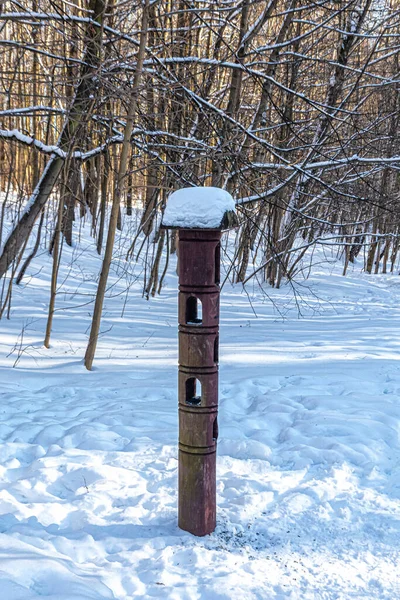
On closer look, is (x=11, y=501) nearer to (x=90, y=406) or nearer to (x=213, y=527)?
(x=213, y=527)

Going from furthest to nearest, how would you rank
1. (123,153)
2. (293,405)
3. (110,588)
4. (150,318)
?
(150,318), (123,153), (293,405), (110,588)

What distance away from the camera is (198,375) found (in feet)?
8.51

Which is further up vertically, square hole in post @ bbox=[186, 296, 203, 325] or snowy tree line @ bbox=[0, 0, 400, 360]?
snowy tree line @ bbox=[0, 0, 400, 360]

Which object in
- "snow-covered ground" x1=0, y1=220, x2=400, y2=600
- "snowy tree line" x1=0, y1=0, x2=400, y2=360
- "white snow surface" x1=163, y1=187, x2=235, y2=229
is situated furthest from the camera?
"snowy tree line" x1=0, y1=0, x2=400, y2=360

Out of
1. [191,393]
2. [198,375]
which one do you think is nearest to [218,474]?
[191,393]

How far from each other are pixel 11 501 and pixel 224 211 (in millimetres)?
1746

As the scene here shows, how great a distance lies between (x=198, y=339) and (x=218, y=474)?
3.50ft

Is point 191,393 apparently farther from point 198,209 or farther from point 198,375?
point 198,209

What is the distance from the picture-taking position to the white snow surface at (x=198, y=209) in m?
2.46

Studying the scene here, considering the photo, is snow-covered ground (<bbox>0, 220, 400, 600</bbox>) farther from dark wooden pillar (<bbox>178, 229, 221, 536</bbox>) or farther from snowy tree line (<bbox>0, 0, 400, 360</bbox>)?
snowy tree line (<bbox>0, 0, 400, 360</bbox>)

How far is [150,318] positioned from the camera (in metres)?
8.30

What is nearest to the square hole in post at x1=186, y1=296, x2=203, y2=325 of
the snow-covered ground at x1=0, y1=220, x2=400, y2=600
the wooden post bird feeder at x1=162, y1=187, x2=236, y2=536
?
the wooden post bird feeder at x1=162, y1=187, x2=236, y2=536

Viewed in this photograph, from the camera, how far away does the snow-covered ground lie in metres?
2.27

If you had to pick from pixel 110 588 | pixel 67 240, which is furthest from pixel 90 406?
pixel 67 240
